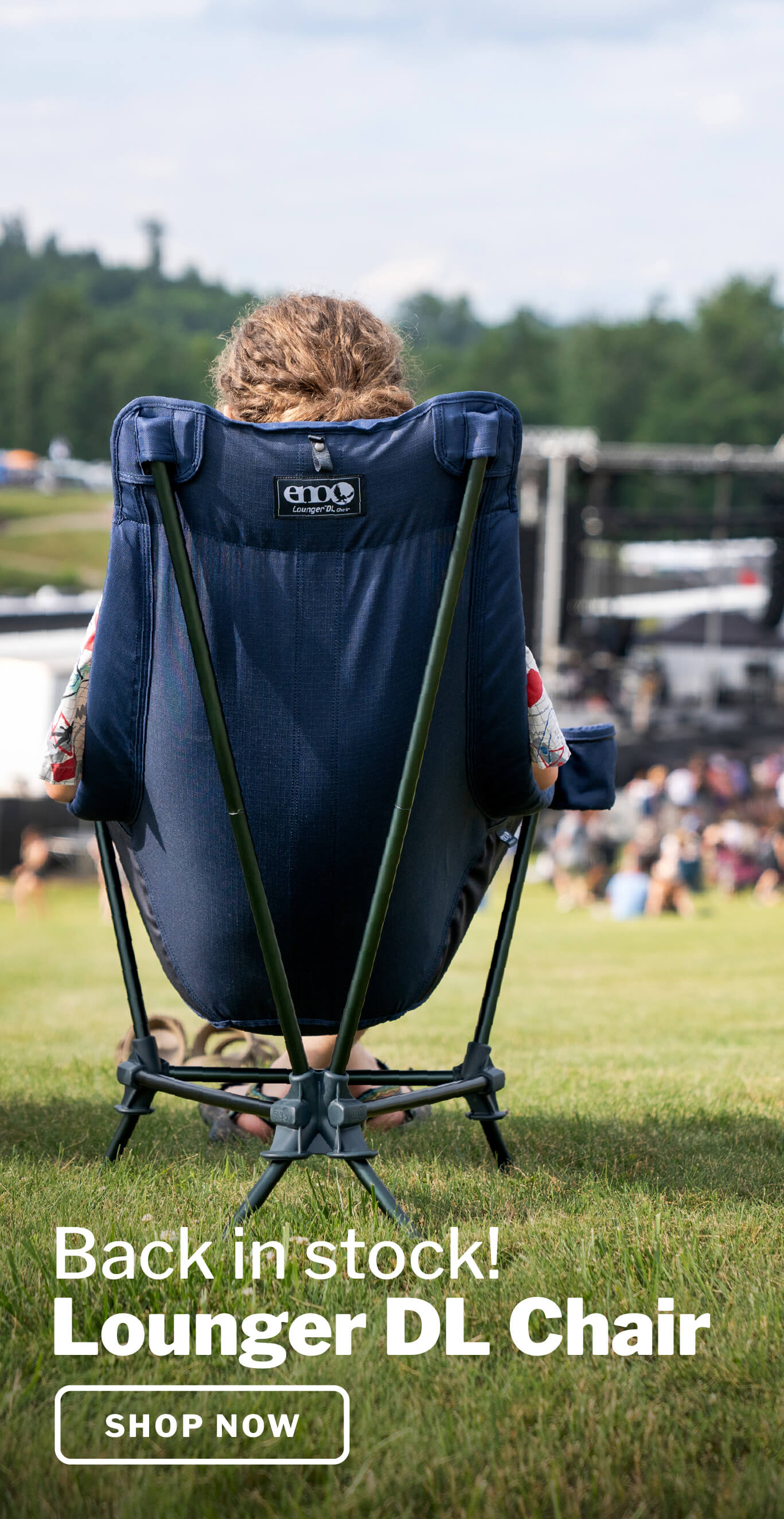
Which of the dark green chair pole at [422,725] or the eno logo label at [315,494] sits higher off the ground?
the eno logo label at [315,494]

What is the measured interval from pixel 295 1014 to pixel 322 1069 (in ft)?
1.71

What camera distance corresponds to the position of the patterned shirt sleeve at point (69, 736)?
7.24ft

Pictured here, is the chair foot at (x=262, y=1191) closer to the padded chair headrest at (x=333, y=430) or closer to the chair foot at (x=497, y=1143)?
the chair foot at (x=497, y=1143)

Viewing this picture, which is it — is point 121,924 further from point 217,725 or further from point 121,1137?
point 217,725

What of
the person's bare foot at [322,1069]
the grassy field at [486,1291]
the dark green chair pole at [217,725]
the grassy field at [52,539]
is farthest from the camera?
the grassy field at [52,539]

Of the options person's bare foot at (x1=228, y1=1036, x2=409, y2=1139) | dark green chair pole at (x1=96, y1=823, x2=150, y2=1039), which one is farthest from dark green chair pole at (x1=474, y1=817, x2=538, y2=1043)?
dark green chair pole at (x1=96, y1=823, x2=150, y2=1039)

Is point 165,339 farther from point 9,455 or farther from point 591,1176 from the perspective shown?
point 591,1176

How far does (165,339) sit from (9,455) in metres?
31.8

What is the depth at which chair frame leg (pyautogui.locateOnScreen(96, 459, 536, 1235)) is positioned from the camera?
6.55 ft

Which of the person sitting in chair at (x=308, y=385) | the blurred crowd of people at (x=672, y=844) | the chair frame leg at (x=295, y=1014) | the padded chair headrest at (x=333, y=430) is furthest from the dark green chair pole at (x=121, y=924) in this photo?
the blurred crowd of people at (x=672, y=844)

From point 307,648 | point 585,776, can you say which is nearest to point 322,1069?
point 585,776

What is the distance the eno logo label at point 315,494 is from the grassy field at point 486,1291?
1.02 metres

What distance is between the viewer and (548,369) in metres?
88.6

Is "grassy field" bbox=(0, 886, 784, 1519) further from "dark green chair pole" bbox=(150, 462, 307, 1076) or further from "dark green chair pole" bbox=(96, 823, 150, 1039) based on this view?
"dark green chair pole" bbox=(150, 462, 307, 1076)
